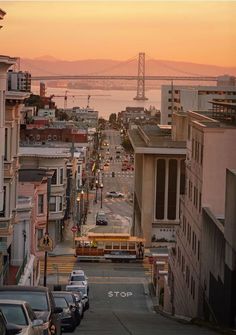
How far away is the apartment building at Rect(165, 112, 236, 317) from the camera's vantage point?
114 feet

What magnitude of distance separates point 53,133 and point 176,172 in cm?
4162

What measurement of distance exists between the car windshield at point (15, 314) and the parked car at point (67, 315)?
753 centimetres

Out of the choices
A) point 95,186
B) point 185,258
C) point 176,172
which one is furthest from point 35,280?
point 95,186

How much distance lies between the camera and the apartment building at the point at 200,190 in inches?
1371

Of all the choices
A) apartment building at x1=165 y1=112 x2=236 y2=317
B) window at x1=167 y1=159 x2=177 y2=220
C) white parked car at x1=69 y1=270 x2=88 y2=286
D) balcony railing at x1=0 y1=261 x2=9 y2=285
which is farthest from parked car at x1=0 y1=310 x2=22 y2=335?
window at x1=167 y1=159 x2=177 y2=220

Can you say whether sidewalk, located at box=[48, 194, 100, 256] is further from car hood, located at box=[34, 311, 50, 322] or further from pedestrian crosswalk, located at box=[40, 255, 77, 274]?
car hood, located at box=[34, 311, 50, 322]

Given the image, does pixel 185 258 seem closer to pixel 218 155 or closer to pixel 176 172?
pixel 218 155

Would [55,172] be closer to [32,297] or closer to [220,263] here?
[220,263]

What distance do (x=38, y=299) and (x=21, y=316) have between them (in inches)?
109

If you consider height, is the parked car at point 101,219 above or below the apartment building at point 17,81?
below

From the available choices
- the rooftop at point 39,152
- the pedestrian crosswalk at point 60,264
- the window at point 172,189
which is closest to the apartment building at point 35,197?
the pedestrian crosswalk at point 60,264

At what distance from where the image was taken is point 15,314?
13250mm

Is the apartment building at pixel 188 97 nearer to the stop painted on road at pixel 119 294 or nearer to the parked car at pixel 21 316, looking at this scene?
the stop painted on road at pixel 119 294

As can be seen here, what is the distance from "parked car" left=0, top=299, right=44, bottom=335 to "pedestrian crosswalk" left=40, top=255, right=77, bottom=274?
39.9 metres
